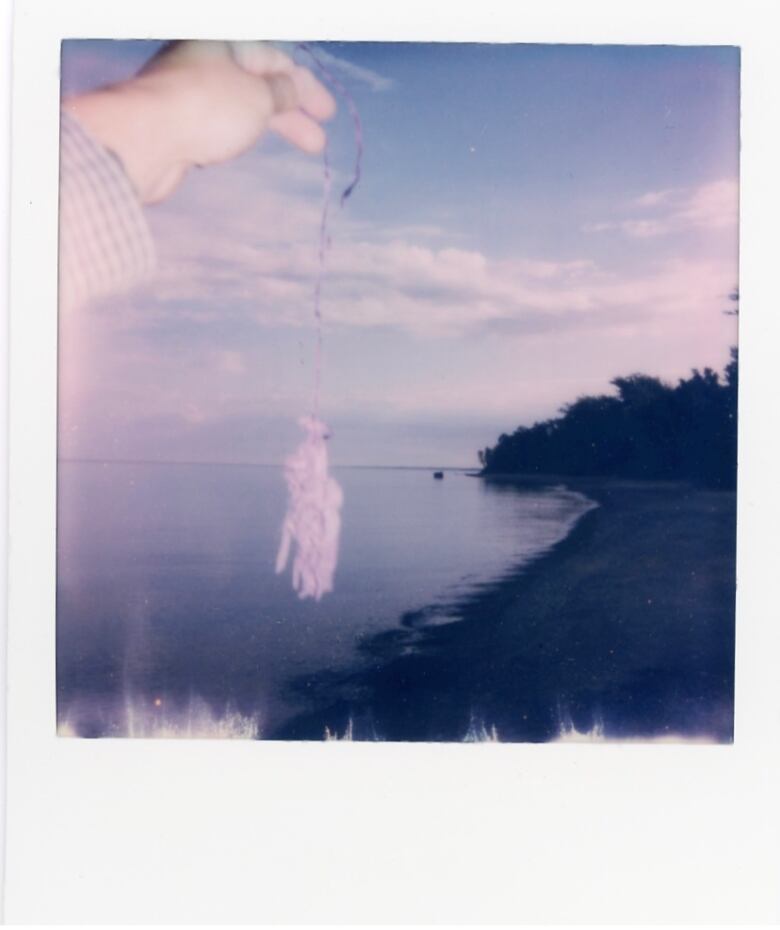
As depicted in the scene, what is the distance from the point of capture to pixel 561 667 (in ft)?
7.45

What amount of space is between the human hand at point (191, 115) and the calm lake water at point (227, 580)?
51 cm

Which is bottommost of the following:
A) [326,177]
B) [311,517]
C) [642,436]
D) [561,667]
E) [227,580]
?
[561,667]

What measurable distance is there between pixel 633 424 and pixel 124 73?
1.02 m

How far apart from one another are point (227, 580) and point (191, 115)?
77cm

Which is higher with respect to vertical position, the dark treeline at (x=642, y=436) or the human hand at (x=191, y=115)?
the human hand at (x=191, y=115)

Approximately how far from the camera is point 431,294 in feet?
Result: 7.48

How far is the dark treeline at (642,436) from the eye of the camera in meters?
2.27

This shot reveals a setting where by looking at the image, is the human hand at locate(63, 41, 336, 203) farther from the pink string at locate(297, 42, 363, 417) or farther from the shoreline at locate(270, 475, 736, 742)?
the shoreline at locate(270, 475, 736, 742)

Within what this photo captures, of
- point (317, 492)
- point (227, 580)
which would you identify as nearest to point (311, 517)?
point (317, 492)

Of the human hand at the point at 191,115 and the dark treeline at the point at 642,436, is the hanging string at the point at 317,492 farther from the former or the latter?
the dark treeline at the point at 642,436

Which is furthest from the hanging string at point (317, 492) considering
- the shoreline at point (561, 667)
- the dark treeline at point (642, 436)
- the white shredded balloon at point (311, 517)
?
the dark treeline at point (642, 436)

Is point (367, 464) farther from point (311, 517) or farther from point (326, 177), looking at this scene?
point (326, 177)

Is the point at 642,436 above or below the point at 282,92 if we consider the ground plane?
below

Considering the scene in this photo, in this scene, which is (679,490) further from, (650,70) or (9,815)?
(9,815)
